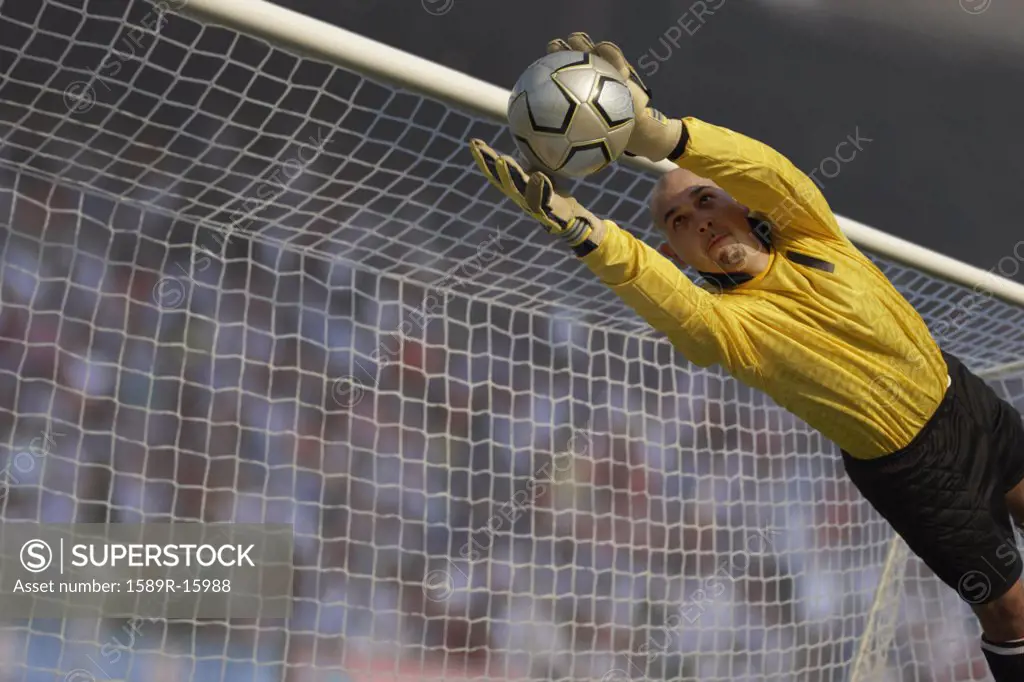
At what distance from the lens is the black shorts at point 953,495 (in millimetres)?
2049

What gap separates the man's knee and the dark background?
3941mm

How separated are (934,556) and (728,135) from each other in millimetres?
1014

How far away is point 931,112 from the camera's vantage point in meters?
6.58

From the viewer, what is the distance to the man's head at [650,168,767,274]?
199 centimetres

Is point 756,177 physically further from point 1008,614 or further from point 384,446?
point 384,446

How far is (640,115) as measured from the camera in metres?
1.83

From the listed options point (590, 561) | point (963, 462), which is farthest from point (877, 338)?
point (590, 561)

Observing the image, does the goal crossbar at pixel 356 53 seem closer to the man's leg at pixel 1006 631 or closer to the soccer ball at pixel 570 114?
the soccer ball at pixel 570 114

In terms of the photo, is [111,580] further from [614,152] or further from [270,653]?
[614,152]

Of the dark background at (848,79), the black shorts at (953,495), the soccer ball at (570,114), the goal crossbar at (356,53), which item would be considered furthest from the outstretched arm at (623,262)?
the dark background at (848,79)

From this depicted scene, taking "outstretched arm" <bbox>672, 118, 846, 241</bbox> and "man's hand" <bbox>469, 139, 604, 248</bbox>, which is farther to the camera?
"outstretched arm" <bbox>672, 118, 846, 241</bbox>

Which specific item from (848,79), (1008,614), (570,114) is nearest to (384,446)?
(848,79)

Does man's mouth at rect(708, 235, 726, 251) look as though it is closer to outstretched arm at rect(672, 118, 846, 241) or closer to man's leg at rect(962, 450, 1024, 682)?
outstretched arm at rect(672, 118, 846, 241)

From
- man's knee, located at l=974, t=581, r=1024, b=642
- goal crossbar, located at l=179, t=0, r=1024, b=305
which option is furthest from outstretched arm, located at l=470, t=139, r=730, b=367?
man's knee, located at l=974, t=581, r=1024, b=642
